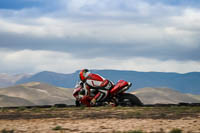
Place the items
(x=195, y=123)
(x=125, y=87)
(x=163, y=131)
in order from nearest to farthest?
(x=163, y=131)
(x=195, y=123)
(x=125, y=87)

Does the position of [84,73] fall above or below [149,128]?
above

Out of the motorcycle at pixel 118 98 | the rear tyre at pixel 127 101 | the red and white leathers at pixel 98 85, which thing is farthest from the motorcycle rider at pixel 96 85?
the rear tyre at pixel 127 101

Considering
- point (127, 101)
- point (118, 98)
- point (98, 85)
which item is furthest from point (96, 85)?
point (127, 101)

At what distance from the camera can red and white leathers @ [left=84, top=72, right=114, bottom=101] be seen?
32281mm

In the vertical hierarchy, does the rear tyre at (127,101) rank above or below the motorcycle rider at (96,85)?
below

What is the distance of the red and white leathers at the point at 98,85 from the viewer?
32281 mm

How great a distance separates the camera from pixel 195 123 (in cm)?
1734

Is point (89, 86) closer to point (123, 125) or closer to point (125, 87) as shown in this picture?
point (125, 87)

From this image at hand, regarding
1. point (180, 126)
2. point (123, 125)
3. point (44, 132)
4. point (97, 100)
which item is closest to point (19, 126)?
point (44, 132)

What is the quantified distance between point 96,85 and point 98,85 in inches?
7.1

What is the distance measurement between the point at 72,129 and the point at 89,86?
16.5 m

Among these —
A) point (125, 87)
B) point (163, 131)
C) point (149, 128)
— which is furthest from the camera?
point (125, 87)

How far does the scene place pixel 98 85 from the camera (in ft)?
107

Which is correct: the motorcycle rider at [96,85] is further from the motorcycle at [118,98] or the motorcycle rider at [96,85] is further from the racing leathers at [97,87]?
the motorcycle at [118,98]
